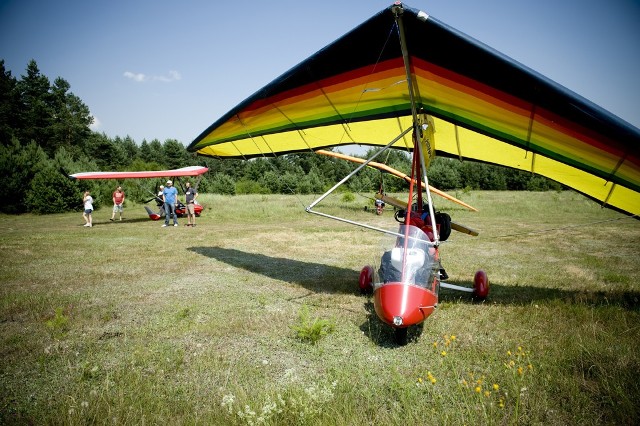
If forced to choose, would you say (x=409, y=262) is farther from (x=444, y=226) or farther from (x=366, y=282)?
(x=366, y=282)

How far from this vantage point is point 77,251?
30.5 feet

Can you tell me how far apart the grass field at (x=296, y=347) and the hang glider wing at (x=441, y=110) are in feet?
5.17

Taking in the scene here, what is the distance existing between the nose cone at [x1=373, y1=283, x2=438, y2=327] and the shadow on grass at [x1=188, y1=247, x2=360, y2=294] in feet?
7.86

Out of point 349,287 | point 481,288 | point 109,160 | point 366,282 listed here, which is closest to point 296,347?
point 366,282

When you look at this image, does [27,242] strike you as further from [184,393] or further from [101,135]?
[101,135]

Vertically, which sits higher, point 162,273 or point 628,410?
point 628,410

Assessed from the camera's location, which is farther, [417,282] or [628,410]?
[417,282]

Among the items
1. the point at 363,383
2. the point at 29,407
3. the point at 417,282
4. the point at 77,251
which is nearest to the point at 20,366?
the point at 29,407

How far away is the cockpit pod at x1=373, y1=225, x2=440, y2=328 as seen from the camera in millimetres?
3547

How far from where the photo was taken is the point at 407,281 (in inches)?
147

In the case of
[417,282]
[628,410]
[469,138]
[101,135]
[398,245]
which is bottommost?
[628,410]

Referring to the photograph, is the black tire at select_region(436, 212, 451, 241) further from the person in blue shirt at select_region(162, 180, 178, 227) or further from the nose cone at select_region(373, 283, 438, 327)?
the person in blue shirt at select_region(162, 180, 178, 227)

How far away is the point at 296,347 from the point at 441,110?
422cm

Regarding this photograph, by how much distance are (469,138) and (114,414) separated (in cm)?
662
